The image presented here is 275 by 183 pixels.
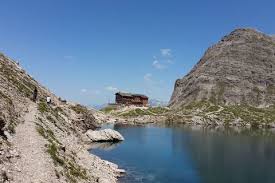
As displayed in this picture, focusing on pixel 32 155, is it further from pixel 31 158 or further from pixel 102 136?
pixel 102 136

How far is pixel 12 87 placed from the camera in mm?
85375

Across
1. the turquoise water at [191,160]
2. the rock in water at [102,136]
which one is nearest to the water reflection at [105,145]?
the turquoise water at [191,160]

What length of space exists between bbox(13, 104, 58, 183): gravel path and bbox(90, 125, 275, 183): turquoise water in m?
20.6

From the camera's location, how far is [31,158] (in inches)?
1863

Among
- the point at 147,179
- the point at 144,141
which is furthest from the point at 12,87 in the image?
the point at 144,141

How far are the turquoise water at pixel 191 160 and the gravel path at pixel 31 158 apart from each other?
20.6 m

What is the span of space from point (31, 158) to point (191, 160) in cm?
6533

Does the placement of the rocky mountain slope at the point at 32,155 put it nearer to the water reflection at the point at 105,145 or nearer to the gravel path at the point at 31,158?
the gravel path at the point at 31,158

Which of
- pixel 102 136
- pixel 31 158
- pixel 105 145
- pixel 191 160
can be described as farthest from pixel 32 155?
pixel 102 136

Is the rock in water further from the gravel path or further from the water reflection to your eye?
the gravel path

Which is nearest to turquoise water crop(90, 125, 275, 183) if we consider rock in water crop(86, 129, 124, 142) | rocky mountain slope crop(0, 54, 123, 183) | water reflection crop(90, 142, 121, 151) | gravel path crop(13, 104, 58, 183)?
water reflection crop(90, 142, 121, 151)

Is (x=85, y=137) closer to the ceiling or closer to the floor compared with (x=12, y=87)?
closer to the floor

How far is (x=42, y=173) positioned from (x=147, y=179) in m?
34.8

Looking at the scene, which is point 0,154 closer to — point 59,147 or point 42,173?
point 42,173
